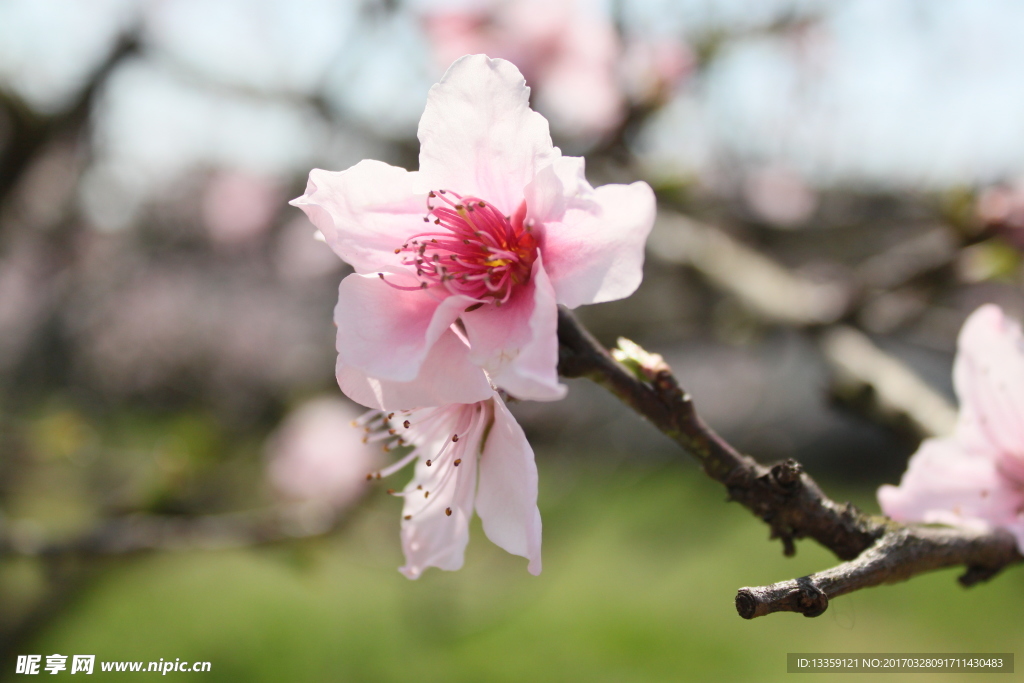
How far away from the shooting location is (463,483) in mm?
736

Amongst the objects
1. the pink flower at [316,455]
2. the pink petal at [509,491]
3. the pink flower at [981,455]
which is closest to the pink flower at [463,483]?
the pink petal at [509,491]

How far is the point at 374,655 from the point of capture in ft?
10.6

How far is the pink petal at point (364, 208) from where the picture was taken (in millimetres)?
627

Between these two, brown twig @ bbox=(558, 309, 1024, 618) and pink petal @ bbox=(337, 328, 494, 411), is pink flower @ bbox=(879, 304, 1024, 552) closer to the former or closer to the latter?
brown twig @ bbox=(558, 309, 1024, 618)

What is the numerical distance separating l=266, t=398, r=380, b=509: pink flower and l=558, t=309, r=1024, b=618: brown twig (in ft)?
6.19

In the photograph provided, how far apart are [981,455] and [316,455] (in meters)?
2.26

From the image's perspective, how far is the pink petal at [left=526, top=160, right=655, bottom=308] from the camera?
1.84 ft

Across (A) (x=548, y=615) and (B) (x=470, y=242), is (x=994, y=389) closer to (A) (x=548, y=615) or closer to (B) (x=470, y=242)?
(B) (x=470, y=242)

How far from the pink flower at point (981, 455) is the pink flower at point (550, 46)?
1.66 meters

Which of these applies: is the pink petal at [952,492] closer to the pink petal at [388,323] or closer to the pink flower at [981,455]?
the pink flower at [981,455]

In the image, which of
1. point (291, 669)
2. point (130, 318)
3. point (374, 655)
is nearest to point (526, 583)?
point (374, 655)

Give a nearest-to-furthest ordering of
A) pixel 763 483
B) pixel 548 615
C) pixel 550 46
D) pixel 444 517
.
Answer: pixel 763 483 → pixel 444 517 → pixel 550 46 → pixel 548 615

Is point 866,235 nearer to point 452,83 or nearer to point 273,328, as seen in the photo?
point 273,328

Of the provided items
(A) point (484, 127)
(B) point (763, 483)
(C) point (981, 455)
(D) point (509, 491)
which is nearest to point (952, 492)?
(C) point (981, 455)
